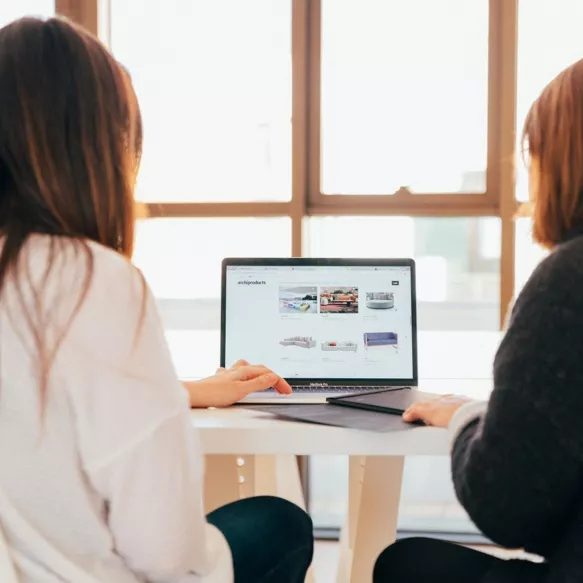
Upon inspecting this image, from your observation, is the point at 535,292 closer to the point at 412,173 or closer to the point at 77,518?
the point at 77,518

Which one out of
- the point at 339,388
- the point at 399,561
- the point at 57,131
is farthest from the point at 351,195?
the point at 57,131

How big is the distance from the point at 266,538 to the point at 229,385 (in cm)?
37

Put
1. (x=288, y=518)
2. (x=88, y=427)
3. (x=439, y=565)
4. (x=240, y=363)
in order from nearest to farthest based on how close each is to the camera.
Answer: (x=88, y=427) → (x=439, y=565) → (x=288, y=518) → (x=240, y=363)

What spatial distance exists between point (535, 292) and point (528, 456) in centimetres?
18

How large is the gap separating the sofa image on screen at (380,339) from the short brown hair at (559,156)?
0.60 meters

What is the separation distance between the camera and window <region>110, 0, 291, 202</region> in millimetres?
2777

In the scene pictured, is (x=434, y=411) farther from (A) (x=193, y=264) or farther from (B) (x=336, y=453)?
(A) (x=193, y=264)

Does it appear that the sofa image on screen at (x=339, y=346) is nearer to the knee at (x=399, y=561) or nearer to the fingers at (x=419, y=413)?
the fingers at (x=419, y=413)

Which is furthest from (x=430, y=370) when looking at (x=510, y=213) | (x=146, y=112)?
(x=146, y=112)

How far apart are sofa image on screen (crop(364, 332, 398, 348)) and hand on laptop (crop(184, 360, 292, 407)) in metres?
0.27

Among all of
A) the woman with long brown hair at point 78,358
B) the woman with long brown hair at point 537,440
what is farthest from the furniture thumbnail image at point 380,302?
the woman with long brown hair at point 78,358

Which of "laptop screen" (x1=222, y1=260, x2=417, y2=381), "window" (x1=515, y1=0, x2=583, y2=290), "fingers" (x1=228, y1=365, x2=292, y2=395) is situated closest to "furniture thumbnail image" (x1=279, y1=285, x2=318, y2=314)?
"laptop screen" (x1=222, y1=260, x2=417, y2=381)

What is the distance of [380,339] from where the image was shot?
68.6 inches

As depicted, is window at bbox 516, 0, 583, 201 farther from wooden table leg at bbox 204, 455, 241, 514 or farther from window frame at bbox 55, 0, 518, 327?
wooden table leg at bbox 204, 455, 241, 514
